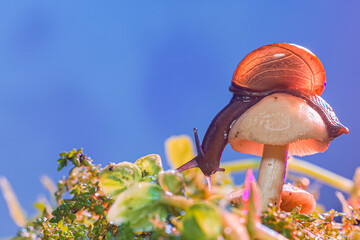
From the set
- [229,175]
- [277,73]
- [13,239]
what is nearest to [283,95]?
[277,73]

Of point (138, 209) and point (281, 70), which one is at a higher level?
point (281, 70)

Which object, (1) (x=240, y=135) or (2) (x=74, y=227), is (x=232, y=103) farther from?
(2) (x=74, y=227)

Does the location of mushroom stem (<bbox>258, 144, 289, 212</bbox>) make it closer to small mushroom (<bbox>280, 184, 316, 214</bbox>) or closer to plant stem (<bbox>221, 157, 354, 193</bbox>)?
small mushroom (<bbox>280, 184, 316, 214</bbox>)

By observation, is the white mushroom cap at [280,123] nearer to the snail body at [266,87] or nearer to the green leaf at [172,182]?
the snail body at [266,87]

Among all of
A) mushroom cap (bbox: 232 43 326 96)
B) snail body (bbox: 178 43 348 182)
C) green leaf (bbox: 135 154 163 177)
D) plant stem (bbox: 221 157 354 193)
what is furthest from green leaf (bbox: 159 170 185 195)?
plant stem (bbox: 221 157 354 193)

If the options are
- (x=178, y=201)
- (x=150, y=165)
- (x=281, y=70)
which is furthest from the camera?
(x=281, y=70)

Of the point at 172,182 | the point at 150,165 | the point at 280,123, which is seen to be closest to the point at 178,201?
the point at 172,182

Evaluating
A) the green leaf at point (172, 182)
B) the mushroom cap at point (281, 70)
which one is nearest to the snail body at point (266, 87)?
the mushroom cap at point (281, 70)

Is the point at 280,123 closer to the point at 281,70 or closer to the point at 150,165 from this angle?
the point at 281,70
